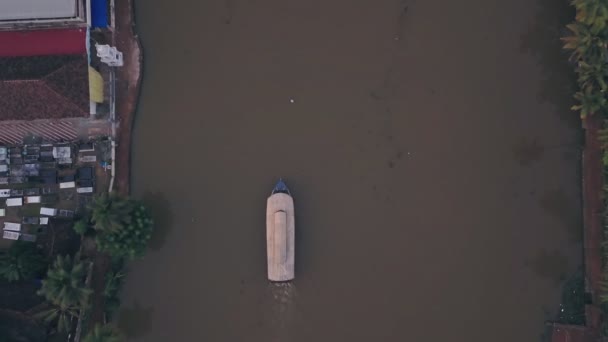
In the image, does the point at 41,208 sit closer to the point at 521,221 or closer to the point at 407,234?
the point at 407,234

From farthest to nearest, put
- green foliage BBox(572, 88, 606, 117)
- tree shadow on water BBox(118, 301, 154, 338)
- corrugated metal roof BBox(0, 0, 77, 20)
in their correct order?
tree shadow on water BBox(118, 301, 154, 338)
corrugated metal roof BBox(0, 0, 77, 20)
green foliage BBox(572, 88, 606, 117)

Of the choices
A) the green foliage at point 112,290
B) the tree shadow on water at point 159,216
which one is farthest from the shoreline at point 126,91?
the green foliage at point 112,290

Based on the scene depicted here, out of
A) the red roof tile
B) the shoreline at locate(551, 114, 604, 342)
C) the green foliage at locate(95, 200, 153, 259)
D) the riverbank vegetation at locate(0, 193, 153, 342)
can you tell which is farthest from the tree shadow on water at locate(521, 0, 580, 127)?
the red roof tile

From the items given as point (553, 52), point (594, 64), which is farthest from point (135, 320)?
point (594, 64)

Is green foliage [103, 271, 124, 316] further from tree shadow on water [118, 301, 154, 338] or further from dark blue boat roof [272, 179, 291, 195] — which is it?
dark blue boat roof [272, 179, 291, 195]

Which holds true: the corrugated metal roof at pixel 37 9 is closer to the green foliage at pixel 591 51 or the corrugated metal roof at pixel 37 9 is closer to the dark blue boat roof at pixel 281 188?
the dark blue boat roof at pixel 281 188

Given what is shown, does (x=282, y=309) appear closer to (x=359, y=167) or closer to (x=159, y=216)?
(x=159, y=216)
